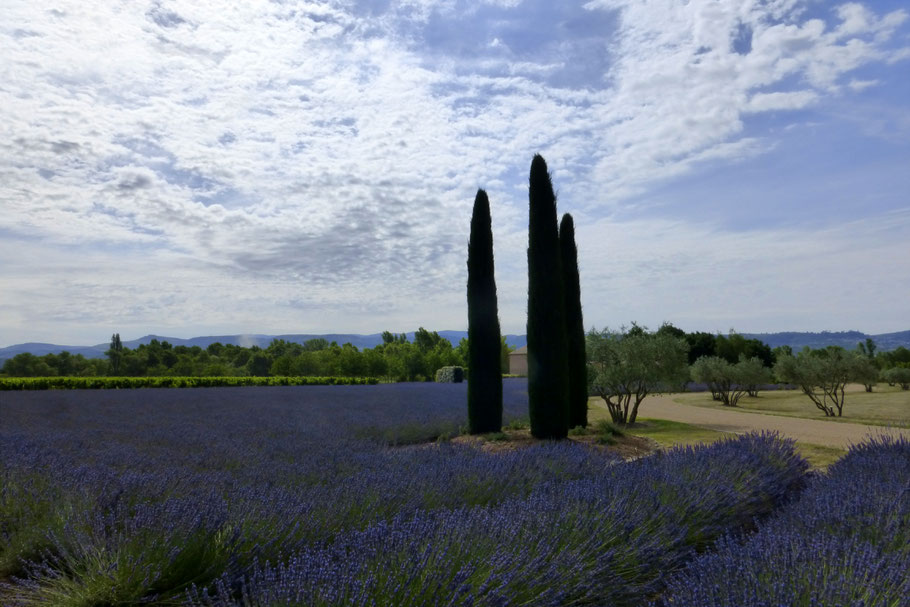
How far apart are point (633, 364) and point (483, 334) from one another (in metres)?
5.53

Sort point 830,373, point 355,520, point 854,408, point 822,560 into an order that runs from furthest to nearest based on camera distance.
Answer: point 854,408
point 830,373
point 355,520
point 822,560

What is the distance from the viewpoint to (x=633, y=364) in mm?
15250

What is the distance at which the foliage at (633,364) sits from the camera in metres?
15.4

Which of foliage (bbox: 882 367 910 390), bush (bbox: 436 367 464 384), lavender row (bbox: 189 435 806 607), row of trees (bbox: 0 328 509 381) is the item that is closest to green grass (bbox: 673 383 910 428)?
foliage (bbox: 882 367 910 390)

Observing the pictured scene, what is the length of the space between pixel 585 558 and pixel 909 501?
261 cm

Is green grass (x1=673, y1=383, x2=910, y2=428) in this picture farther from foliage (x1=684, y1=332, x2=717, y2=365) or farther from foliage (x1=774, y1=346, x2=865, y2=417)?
foliage (x1=684, y1=332, x2=717, y2=365)

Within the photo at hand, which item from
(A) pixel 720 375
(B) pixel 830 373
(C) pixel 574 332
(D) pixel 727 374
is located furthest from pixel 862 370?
(C) pixel 574 332

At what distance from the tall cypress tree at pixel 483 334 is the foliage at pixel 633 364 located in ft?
16.5

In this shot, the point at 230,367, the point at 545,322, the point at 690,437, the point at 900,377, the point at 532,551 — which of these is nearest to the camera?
the point at 532,551

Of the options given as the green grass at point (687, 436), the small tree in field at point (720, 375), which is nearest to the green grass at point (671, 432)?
the green grass at point (687, 436)

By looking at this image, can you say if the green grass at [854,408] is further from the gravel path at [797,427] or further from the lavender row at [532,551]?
the lavender row at [532,551]

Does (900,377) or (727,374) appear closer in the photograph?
(727,374)

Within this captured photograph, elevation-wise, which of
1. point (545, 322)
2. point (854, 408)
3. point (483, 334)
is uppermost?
point (545, 322)

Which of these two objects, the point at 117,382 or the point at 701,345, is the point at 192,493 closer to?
the point at 117,382
